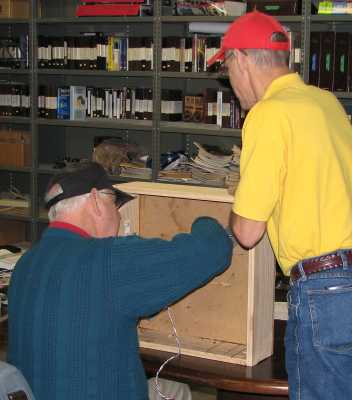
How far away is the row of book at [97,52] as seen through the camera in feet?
16.1

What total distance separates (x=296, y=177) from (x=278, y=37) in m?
0.40

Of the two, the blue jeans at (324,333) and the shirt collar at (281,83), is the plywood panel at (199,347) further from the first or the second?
the shirt collar at (281,83)

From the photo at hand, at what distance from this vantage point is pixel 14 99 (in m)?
Result: 5.46

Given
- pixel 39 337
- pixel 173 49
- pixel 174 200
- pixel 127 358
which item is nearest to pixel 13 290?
pixel 39 337

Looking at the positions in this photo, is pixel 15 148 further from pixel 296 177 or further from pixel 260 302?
pixel 296 177

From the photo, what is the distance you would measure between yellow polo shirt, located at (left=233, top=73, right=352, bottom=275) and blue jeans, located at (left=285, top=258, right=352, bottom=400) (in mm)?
78

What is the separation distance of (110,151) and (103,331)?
3.50 metres

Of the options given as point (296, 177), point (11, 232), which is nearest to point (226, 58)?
point (296, 177)

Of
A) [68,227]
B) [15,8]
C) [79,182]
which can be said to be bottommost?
[68,227]

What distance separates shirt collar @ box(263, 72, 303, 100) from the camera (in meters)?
1.97

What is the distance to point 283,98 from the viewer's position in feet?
6.12

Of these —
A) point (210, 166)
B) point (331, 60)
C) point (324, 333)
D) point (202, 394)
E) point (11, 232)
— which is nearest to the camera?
point (324, 333)

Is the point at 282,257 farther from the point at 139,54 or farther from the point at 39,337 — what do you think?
the point at 139,54

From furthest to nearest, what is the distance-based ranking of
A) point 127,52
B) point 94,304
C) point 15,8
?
point 15,8 → point 127,52 → point 94,304
